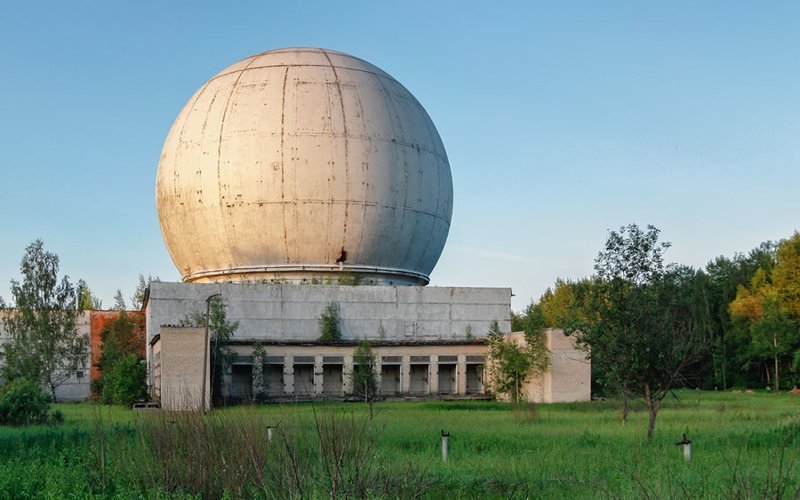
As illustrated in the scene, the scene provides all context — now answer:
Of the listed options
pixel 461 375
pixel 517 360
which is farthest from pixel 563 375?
pixel 461 375

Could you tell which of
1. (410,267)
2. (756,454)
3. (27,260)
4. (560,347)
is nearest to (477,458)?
(756,454)

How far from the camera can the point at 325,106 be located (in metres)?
39.4

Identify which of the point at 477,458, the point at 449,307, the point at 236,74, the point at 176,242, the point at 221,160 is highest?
the point at 236,74

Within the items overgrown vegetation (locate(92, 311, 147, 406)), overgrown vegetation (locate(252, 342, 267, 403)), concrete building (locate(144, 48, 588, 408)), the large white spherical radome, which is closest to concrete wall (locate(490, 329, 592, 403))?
concrete building (locate(144, 48, 588, 408))

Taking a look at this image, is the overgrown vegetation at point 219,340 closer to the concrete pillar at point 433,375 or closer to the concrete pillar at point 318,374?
the concrete pillar at point 318,374

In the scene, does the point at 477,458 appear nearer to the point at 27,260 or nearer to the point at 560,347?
the point at 560,347

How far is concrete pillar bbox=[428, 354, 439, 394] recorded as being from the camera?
129 ft

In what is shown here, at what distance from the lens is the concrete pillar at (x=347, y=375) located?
3756 cm

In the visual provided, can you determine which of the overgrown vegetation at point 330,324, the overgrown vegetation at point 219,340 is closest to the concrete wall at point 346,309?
the overgrown vegetation at point 330,324

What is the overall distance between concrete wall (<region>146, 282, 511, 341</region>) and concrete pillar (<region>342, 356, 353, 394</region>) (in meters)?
1.54

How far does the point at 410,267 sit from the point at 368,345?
5.45 m

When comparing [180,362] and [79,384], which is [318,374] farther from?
[79,384]

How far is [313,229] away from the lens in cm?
3906

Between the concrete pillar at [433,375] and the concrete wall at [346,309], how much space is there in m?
1.21
